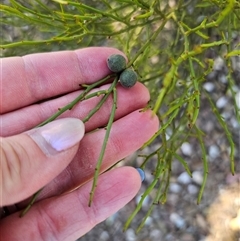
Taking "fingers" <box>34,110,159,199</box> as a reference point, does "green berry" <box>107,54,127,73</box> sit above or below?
above

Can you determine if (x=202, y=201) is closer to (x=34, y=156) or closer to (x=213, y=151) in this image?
(x=213, y=151)

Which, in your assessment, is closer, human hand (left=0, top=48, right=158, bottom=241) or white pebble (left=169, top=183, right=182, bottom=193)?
human hand (left=0, top=48, right=158, bottom=241)

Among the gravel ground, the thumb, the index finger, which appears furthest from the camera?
the gravel ground

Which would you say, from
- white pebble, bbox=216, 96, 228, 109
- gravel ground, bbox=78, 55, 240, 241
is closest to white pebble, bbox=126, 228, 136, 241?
gravel ground, bbox=78, 55, 240, 241

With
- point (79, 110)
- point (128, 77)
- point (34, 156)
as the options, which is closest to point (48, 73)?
point (79, 110)

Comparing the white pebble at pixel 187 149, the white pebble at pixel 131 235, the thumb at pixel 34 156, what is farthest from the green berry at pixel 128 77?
the white pebble at pixel 131 235

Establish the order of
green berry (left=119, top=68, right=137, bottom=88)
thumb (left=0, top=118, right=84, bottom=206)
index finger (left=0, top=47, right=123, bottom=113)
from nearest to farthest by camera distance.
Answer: thumb (left=0, top=118, right=84, bottom=206) → green berry (left=119, top=68, right=137, bottom=88) → index finger (left=0, top=47, right=123, bottom=113)

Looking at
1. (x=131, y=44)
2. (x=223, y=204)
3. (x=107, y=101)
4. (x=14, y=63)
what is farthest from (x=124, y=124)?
(x=223, y=204)

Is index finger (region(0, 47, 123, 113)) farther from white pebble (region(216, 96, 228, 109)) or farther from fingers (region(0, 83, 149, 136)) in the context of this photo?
white pebble (region(216, 96, 228, 109))
